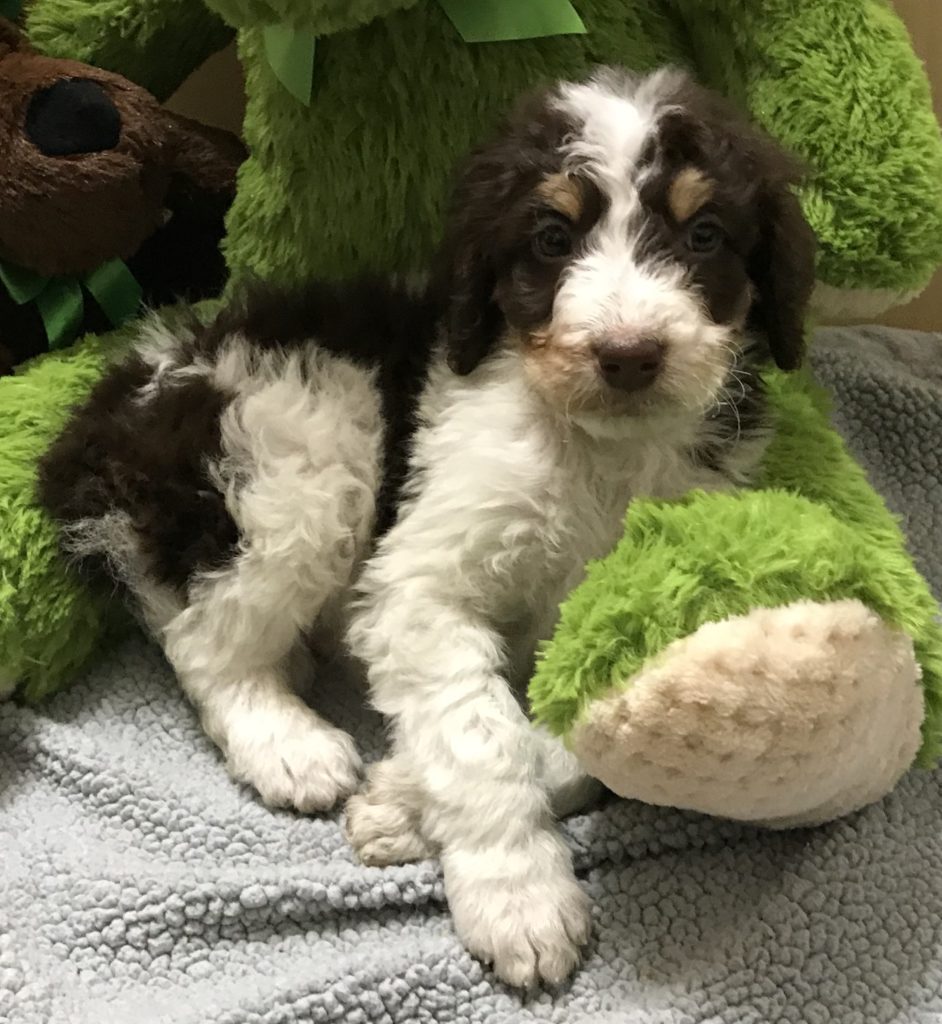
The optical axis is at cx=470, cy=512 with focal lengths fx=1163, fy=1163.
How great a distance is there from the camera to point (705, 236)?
1.77m

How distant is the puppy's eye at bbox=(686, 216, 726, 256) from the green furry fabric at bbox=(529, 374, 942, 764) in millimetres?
384

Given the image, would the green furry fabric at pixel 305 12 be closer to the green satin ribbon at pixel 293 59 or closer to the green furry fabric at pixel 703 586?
the green satin ribbon at pixel 293 59

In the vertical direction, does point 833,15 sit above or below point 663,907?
above

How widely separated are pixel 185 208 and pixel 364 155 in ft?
1.92

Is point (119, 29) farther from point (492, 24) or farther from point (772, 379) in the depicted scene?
point (772, 379)

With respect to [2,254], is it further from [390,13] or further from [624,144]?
[624,144]

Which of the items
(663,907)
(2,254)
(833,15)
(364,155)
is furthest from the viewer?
(2,254)

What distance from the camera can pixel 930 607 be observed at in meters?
1.73

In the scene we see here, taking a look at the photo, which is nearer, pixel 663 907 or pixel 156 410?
pixel 663 907

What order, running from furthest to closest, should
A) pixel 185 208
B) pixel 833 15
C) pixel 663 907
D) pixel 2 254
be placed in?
Result: 1. pixel 185 208
2. pixel 2 254
3. pixel 833 15
4. pixel 663 907

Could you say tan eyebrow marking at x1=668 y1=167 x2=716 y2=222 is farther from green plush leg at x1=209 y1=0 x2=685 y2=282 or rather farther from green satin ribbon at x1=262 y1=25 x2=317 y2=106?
green satin ribbon at x1=262 y1=25 x2=317 y2=106

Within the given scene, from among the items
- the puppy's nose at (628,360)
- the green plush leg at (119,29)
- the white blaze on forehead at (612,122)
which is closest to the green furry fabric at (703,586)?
the puppy's nose at (628,360)

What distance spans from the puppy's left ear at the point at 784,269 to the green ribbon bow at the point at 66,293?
1.27m

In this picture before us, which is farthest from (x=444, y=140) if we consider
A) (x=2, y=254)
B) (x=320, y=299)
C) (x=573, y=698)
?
(x=573, y=698)
